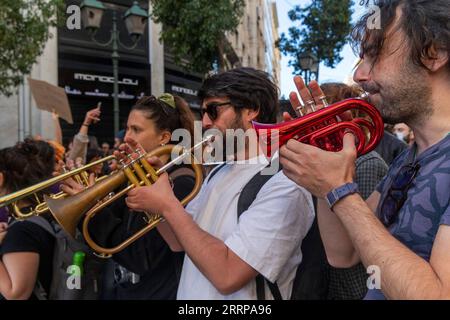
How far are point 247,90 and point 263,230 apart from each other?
0.73 meters

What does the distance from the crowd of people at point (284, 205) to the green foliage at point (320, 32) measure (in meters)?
6.88

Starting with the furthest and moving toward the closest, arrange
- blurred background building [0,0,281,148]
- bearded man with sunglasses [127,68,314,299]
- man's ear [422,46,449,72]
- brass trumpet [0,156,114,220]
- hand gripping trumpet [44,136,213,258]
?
blurred background building [0,0,281,148]
brass trumpet [0,156,114,220]
hand gripping trumpet [44,136,213,258]
bearded man with sunglasses [127,68,314,299]
man's ear [422,46,449,72]

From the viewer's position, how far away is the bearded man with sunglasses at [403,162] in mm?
1155

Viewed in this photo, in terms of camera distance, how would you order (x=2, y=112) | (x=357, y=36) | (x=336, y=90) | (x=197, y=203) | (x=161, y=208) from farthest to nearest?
(x=2, y=112), (x=336, y=90), (x=197, y=203), (x=161, y=208), (x=357, y=36)

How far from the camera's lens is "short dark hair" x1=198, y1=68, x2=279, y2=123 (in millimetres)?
2131

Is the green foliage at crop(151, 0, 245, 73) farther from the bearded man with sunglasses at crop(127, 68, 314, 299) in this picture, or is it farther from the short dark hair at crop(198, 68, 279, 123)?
the bearded man with sunglasses at crop(127, 68, 314, 299)

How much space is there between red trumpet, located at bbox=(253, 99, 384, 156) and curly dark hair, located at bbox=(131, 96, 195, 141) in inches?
47.3

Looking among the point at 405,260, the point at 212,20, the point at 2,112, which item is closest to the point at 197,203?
the point at 405,260

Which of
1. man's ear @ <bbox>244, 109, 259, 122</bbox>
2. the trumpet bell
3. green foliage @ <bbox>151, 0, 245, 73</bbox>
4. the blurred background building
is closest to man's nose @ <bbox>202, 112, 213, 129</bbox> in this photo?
man's ear @ <bbox>244, 109, 259, 122</bbox>

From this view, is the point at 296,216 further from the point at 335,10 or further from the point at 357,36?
the point at 335,10

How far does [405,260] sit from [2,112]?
41.0 feet

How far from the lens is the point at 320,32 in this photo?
9.74 m

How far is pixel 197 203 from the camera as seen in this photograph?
221cm

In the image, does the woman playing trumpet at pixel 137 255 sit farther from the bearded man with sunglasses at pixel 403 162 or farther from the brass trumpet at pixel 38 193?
the bearded man with sunglasses at pixel 403 162
